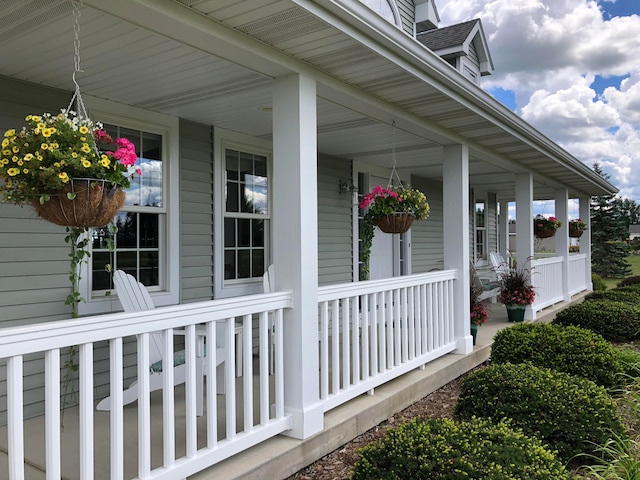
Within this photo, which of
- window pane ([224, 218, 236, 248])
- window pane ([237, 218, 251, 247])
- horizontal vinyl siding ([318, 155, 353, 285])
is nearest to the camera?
window pane ([224, 218, 236, 248])

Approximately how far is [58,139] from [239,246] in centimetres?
317

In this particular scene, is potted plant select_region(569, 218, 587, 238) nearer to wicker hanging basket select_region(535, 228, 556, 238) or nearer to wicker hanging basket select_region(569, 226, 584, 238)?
wicker hanging basket select_region(569, 226, 584, 238)

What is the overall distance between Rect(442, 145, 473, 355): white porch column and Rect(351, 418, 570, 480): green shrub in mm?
2736

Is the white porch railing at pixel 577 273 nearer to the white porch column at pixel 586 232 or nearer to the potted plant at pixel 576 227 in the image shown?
the white porch column at pixel 586 232

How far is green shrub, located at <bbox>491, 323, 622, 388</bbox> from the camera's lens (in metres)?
4.33

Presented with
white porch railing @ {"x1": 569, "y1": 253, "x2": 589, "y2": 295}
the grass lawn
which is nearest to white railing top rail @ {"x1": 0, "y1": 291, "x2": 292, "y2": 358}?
white porch railing @ {"x1": 569, "y1": 253, "x2": 589, "y2": 295}

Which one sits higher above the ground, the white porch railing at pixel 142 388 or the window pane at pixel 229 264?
the window pane at pixel 229 264

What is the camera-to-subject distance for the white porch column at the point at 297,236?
309 cm

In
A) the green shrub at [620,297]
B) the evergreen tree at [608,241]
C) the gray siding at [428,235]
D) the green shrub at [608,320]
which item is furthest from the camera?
the evergreen tree at [608,241]

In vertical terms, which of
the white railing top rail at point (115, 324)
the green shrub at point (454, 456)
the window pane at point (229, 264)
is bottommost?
the green shrub at point (454, 456)

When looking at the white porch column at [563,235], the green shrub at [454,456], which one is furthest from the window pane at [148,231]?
the white porch column at [563,235]

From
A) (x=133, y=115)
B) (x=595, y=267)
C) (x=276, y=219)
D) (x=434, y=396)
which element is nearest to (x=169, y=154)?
(x=133, y=115)

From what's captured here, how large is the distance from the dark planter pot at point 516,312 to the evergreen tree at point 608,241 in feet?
55.9

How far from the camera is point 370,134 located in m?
5.35
